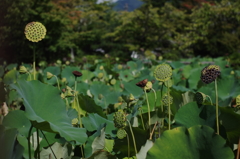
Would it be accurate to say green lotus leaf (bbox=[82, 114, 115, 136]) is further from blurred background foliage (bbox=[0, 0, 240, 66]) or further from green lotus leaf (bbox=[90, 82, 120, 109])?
blurred background foliage (bbox=[0, 0, 240, 66])

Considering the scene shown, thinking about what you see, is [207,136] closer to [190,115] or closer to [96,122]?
[190,115]

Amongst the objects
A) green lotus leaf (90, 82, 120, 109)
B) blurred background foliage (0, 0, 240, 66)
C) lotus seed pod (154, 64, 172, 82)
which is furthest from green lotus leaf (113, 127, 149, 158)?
blurred background foliage (0, 0, 240, 66)

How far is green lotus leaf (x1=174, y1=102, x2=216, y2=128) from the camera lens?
557mm

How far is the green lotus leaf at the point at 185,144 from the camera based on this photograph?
0.42m

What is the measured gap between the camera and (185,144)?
0.43 m

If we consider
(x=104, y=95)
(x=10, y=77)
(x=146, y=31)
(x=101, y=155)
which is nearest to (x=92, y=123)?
(x=101, y=155)

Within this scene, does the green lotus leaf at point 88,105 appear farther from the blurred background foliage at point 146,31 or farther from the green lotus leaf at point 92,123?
the blurred background foliage at point 146,31

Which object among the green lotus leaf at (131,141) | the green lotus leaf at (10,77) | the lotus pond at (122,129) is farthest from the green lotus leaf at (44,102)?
the green lotus leaf at (10,77)

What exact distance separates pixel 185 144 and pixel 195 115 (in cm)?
15

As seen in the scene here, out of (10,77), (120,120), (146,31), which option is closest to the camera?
(120,120)

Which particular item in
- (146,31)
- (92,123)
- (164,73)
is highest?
(164,73)

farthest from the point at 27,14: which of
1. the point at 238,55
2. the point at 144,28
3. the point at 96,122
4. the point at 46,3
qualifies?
the point at 96,122

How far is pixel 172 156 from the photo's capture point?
0.43m

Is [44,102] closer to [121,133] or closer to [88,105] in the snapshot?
[121,133]
